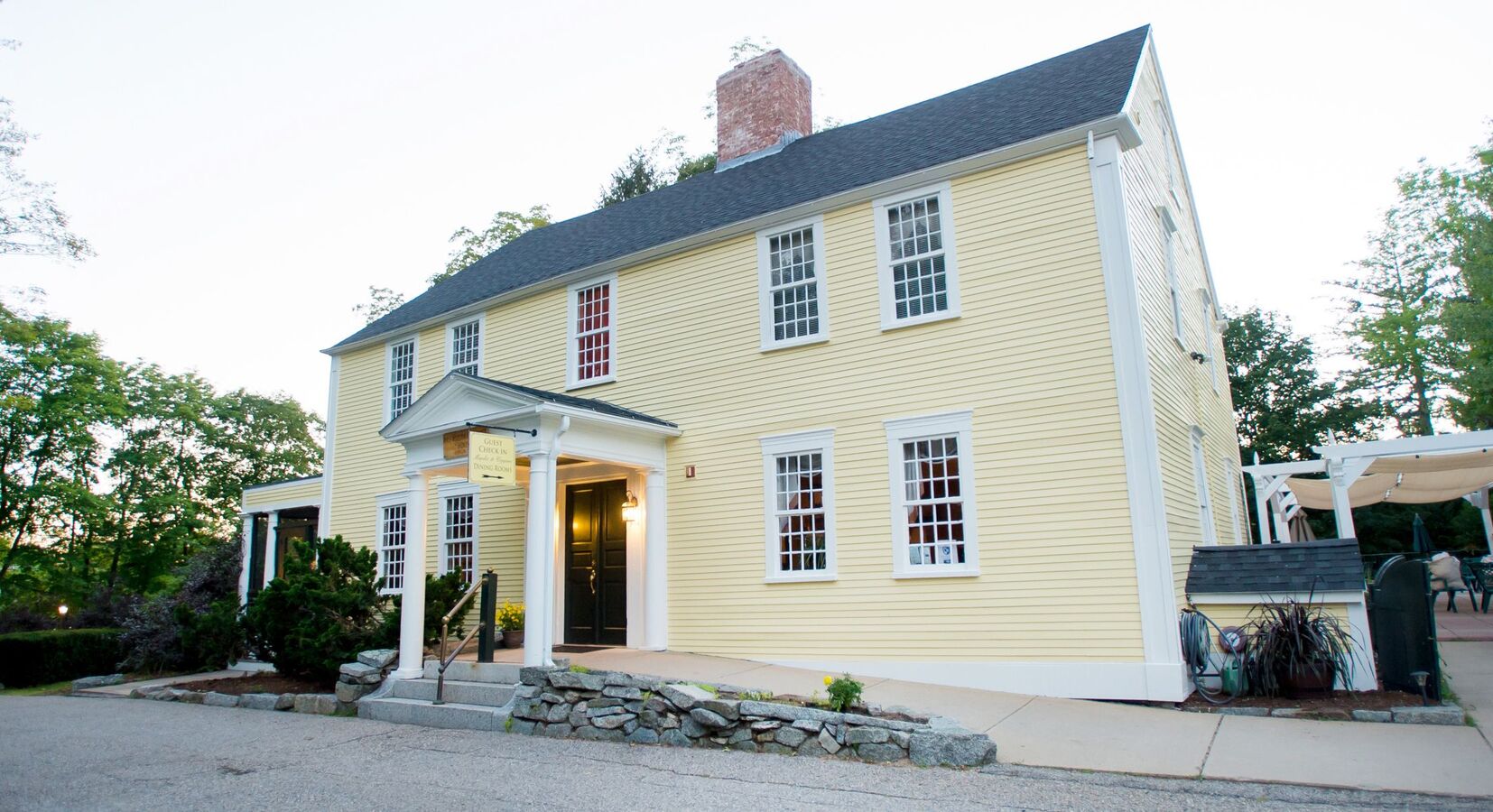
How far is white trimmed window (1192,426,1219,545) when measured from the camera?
10.9 m

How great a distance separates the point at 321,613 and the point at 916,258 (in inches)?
331

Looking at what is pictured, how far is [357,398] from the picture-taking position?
16.0 metres

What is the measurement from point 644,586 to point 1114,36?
33.1ft

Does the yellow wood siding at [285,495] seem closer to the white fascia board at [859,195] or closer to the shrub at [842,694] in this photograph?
the white fascia board at [859,195]

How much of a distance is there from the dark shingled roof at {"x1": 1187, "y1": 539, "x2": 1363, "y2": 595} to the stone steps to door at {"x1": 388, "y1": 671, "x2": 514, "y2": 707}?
7009 millimetres

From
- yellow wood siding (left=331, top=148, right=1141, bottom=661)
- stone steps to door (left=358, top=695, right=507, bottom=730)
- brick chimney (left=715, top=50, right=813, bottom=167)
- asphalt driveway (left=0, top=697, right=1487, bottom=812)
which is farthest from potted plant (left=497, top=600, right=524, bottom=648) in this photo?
brick chimney (left=715, top=50, right=813, bottom=167)

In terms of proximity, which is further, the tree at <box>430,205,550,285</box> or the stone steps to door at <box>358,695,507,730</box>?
the tree at <box>430,205,550,285</box>

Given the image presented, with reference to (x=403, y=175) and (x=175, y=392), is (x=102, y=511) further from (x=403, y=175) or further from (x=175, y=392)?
(x=403, y=175)

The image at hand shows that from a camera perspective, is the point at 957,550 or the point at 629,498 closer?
the point at 957,550

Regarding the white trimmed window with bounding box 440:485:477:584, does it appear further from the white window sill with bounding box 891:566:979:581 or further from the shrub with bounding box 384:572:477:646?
the white window sill with bounding box 891:566:979:581

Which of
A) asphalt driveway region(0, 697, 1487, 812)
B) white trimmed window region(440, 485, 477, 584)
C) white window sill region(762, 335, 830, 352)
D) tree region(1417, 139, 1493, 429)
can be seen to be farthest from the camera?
tree region(1417, 139, 1493, 429)

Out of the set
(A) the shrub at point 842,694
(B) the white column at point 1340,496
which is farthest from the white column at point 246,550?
(B) the white column at point 1340,496

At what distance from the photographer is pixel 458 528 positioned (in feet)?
45.2

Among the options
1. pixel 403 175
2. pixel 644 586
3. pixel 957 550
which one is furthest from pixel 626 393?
pixel 403 175
